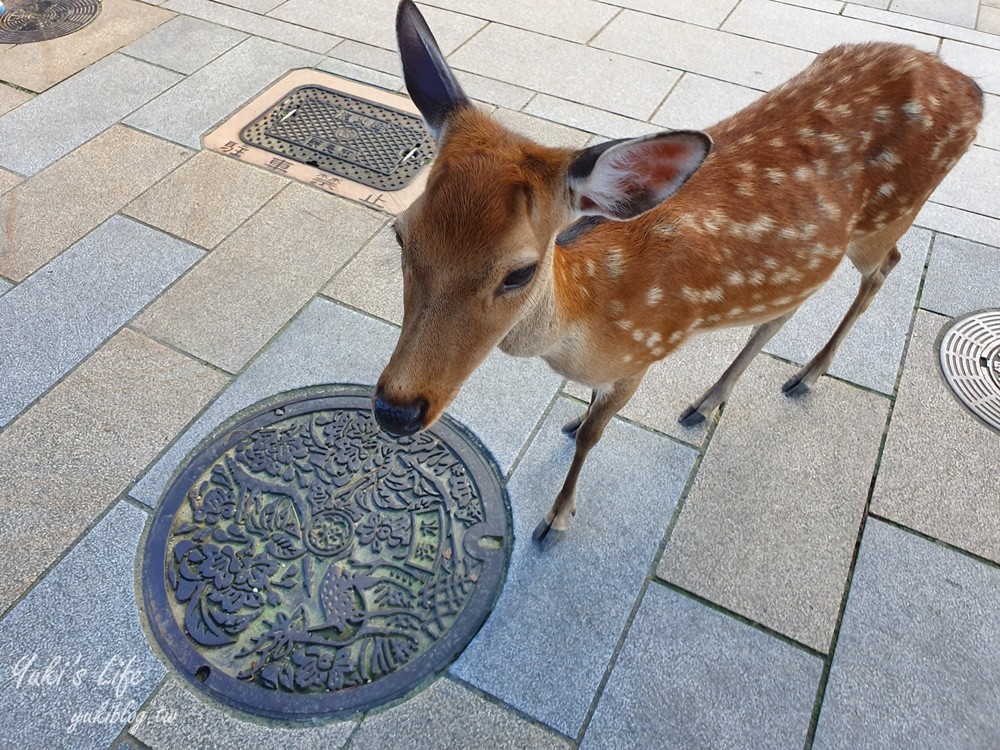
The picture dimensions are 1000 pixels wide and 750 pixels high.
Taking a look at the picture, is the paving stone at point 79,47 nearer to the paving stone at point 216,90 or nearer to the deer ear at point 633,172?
the paving stone at point 216,90

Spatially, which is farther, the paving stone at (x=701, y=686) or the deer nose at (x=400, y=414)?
the paving stone at (x=701, y=686)

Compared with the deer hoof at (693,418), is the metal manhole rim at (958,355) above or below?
below

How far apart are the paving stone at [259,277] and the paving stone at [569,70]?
6.00ft

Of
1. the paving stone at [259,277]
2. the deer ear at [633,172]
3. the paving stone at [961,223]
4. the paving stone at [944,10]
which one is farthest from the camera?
the paving stone at [944,10]

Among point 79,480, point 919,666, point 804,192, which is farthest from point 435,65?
point 919,666

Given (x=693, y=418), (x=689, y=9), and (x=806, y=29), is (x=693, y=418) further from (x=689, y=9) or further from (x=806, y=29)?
(x=689, y=9)

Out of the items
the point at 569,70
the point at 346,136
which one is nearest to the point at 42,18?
the point at 346,136

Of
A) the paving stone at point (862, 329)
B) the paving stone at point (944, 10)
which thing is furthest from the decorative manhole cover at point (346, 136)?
the paving stone at point (944, 10)

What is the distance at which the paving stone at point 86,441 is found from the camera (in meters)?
2.74

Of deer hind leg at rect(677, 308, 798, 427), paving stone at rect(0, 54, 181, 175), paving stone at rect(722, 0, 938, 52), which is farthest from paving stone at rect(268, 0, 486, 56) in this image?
deer hind leg at rect(677, 308, 798, 427)

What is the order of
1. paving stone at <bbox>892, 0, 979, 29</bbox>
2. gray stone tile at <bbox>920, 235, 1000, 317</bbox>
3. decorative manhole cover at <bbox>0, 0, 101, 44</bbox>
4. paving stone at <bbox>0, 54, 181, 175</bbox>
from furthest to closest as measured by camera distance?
paving stone at <bbox>892, 0, 979, 29</bbox> → decorative manhole cover at <bbox>0, 0, 101, 44</bbox> → paving stone at <bbox>0, 54, 181, 175</bbox> → gray stone tile at <bbox>920, 235, 1000, 317</bbox>

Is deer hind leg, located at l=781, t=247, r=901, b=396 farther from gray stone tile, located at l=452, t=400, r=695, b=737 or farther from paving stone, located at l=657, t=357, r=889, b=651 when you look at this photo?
gray stone tile, located at l=452, t=400, r=695, b=737

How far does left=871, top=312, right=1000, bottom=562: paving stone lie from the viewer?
9.57ft

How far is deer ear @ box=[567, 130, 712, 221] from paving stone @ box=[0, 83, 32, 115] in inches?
182
